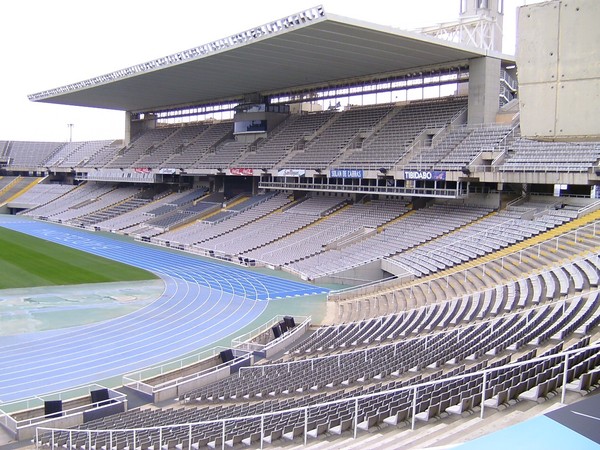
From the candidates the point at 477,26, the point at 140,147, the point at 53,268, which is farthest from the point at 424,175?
the point at 140,147

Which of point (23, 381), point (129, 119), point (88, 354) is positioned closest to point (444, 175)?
point (88, 354)

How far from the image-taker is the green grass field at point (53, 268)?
92.3ft

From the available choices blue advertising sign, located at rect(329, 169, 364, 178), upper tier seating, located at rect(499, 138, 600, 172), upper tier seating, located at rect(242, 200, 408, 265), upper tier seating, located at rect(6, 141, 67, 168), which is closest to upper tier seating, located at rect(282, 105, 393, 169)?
blue advertising sign, located at rect(329, 169, 364, 178)

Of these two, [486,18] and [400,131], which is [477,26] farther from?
[400,131]

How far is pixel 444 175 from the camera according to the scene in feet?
101

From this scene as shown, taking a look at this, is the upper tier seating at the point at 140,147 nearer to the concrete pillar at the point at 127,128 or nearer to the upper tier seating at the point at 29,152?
the concrete pillar at the point at 127,128

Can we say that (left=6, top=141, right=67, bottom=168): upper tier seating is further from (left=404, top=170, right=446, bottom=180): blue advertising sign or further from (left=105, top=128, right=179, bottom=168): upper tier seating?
(left=404, top=170, right=446, bottom=180): blue advertising sign

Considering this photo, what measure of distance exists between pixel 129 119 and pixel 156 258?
3349cm

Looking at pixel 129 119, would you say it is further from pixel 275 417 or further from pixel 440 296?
pixel 275 417

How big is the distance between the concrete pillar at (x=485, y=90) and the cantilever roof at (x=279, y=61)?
82cm

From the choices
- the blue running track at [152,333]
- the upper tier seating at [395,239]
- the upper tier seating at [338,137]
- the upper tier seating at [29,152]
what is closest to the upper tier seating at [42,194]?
the upper tier seating at [29,152]

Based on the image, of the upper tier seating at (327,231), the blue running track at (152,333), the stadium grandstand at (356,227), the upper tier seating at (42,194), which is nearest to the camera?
the stadium grandstand at (356,227)

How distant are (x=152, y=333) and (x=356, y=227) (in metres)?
16.4

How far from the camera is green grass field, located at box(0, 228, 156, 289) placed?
2814cm
